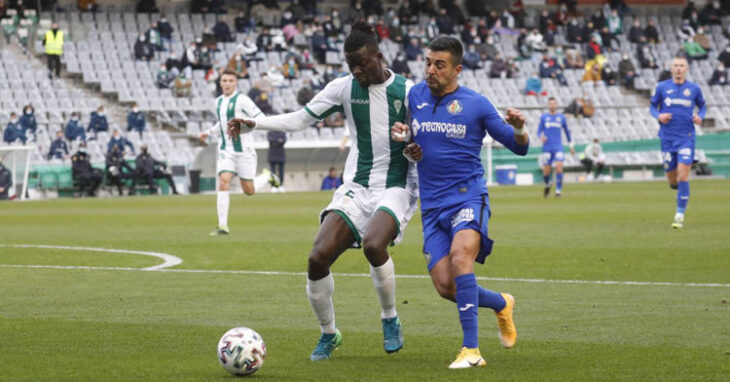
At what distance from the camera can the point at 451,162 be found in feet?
24.0

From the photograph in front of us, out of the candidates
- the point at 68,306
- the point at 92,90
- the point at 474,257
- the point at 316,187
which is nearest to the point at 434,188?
the point at 474,257

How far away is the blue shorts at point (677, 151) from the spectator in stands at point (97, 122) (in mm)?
22383

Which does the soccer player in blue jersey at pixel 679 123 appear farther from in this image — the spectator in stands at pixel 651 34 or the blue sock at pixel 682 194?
the spectator in stands at pixel 651 34

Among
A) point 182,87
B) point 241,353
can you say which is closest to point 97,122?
point 182,87

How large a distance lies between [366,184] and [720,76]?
46118 millimetres

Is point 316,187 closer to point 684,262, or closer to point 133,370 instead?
point 684,262

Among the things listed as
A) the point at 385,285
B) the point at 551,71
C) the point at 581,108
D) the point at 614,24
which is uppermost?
the point at 614,24

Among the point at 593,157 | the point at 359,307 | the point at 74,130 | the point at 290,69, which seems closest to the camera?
the point at 359,307

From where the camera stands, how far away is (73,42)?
42500 mm

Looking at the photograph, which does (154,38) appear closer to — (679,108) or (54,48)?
(54,48)

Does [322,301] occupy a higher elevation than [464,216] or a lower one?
lower

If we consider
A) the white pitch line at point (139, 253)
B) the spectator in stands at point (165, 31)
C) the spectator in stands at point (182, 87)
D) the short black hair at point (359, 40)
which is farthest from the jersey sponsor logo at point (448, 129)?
the spectator in stands at point (165, 31)

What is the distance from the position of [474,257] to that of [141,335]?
2.50m

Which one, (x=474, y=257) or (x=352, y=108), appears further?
(x=352, y=108)
